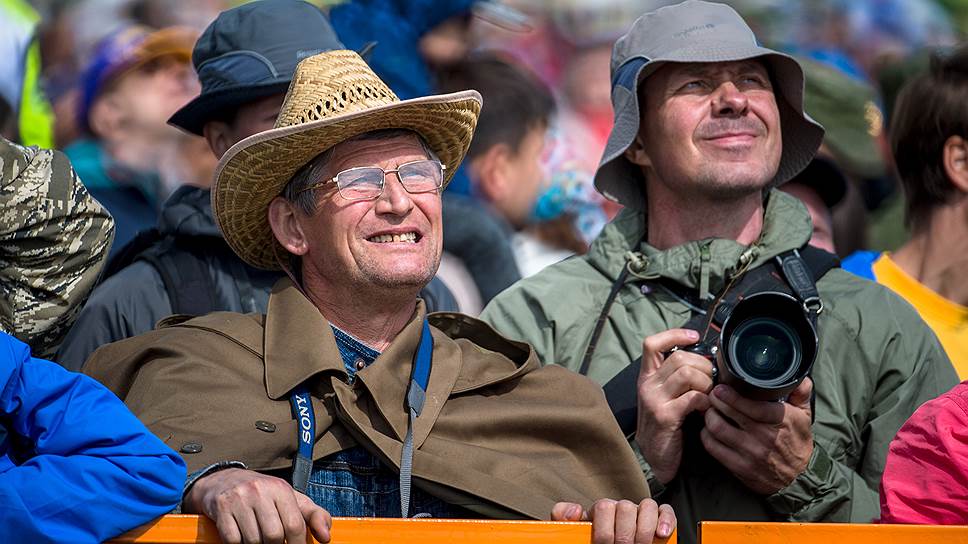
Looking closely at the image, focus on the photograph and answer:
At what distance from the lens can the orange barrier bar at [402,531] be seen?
3.05 metres

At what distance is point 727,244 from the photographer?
4.58m

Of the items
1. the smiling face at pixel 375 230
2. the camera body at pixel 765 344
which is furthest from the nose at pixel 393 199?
the camera body at pixel 765 344

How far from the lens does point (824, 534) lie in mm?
3150

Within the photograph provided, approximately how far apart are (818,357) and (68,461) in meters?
2.20

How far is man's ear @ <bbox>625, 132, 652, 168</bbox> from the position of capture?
16.3ft

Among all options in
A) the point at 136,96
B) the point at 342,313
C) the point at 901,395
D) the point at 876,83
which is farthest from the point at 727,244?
the point at 876,83

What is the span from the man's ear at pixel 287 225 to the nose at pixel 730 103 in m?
1.35

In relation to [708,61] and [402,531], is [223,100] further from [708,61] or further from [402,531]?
[402,531]

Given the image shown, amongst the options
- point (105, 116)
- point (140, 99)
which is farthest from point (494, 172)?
point (105, 116)

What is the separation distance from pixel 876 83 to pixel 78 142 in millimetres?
4402

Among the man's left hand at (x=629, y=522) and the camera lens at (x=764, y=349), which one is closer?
the man's left hand at (x=629, y=522)

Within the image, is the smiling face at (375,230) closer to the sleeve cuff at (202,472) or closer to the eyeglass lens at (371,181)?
the eyeglass lens at (371,181)

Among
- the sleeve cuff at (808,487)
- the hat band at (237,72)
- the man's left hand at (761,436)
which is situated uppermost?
the hat band at (237,72)

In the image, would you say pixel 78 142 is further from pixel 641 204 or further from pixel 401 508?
pixel 401 508
